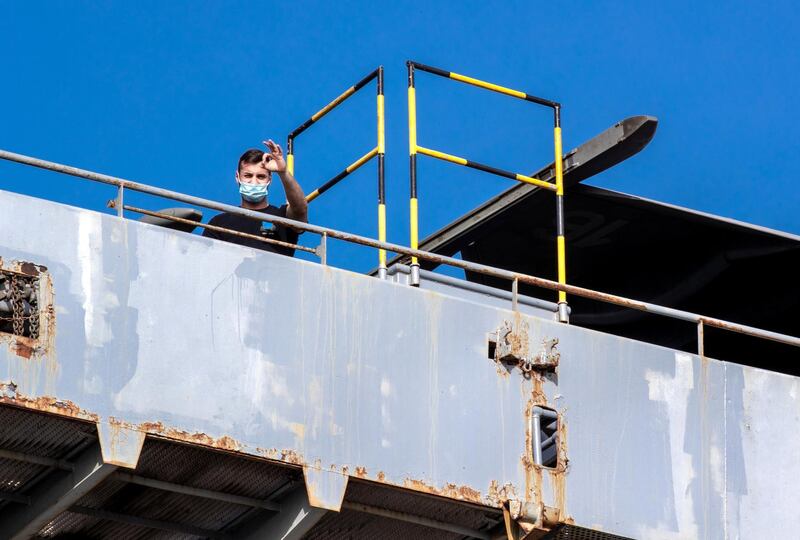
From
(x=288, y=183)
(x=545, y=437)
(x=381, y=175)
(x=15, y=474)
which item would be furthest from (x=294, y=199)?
(x=15, y=474)

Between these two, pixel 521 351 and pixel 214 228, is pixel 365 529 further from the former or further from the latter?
pixel 214 228

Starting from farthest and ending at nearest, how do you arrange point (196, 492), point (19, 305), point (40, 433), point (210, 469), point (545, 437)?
1. point (545, 437)
2. point (196, 492)
3. point (210, 469)
4. point (40, 433)
5. point (19, 305)

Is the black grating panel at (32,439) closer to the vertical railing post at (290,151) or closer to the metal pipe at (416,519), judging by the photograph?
the metal pipe at (416,519)

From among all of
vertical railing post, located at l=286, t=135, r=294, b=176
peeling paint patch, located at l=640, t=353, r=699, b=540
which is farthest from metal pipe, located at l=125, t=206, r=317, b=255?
vertical railing post, located at l=286, t=135, r=294, b=176

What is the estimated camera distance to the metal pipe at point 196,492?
13.4m

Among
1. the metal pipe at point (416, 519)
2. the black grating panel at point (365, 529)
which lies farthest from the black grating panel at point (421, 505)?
the black grating panel at point (365, 529)

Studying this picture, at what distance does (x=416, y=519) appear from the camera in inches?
567

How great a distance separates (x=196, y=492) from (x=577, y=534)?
3.00 metres

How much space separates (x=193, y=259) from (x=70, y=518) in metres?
2.06

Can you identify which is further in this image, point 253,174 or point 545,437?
point 253,174

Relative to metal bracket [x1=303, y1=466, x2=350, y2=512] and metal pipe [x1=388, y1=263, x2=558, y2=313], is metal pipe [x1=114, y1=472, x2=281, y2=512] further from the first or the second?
metal pipe [x1=388, y1=263, x2=558, y2=313]

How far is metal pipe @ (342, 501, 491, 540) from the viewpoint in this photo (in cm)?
1409

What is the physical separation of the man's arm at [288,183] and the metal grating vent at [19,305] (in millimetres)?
2214

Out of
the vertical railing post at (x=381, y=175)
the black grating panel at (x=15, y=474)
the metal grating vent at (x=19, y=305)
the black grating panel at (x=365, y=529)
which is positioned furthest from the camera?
the vertical railing post at (x=381, y=175)
